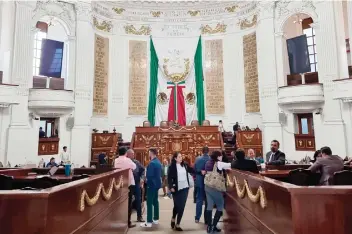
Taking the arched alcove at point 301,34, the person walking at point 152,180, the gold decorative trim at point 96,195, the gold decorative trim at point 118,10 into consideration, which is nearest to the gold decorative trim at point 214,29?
the arched alcove at point 301,34

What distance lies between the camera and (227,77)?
53.4ft

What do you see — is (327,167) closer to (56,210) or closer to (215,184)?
(215,184)

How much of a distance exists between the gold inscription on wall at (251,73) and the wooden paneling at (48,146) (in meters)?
9.99

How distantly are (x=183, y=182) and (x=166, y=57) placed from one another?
12.7 meters

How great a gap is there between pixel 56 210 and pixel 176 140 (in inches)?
435

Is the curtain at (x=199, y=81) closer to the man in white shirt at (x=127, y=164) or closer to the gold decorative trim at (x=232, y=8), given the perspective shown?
the gold decorative trim at (x=232, y=8)

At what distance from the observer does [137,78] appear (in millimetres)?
16328

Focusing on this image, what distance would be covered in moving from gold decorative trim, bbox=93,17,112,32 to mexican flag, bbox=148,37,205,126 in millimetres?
2539

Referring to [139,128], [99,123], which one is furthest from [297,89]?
[99,123]

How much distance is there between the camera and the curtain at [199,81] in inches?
616

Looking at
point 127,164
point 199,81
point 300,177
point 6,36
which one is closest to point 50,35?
point 6,36

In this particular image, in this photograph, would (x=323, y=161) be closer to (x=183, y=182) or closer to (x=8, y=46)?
(x=183, y=182)

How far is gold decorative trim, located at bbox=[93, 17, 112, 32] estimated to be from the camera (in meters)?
15.1

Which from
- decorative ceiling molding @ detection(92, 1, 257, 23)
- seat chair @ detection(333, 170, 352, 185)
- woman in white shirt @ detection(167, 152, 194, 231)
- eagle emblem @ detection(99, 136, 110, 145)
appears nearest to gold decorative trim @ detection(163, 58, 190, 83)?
decorative ceiling molding @ detection(92, 1, 257, 23)
